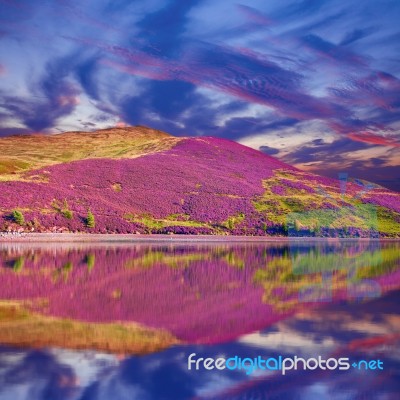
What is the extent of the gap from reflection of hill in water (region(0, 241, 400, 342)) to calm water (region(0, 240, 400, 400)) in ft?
0.20

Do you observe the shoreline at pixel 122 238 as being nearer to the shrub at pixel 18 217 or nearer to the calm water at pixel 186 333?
the shrub at pixel 18 217

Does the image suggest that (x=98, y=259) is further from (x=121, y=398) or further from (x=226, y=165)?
(x=226, y=165)

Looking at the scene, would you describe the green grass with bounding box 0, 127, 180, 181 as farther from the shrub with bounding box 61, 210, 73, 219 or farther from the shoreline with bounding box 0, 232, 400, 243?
the shoreline with bounding box 0, 232, 400, 243

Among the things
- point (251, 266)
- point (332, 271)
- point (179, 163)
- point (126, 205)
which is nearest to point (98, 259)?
point (251, 266)

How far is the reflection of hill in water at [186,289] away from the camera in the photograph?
16.8 meters

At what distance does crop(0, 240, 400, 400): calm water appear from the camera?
1036 centimetres

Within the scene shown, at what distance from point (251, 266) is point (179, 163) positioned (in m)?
81.2

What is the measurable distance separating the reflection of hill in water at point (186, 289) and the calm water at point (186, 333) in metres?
0.06

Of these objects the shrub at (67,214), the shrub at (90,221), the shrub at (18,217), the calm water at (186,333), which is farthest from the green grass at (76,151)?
the calm water at (186,333)

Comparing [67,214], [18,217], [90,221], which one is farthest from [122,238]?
[18,217]

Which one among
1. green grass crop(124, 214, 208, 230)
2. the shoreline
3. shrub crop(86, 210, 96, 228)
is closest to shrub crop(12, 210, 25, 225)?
the shoreline

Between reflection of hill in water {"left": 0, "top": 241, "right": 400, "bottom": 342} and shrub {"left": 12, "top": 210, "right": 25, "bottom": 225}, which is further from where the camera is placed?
shrub {"left": 12, "top": 210, "right": 25, "bottom": 225}

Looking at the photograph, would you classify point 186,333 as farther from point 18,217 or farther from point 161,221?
point 161,221

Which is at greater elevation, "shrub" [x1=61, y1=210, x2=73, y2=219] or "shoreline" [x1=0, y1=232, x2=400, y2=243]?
"shrub" [x1=61, y1=210, x2=73, y2=219]
